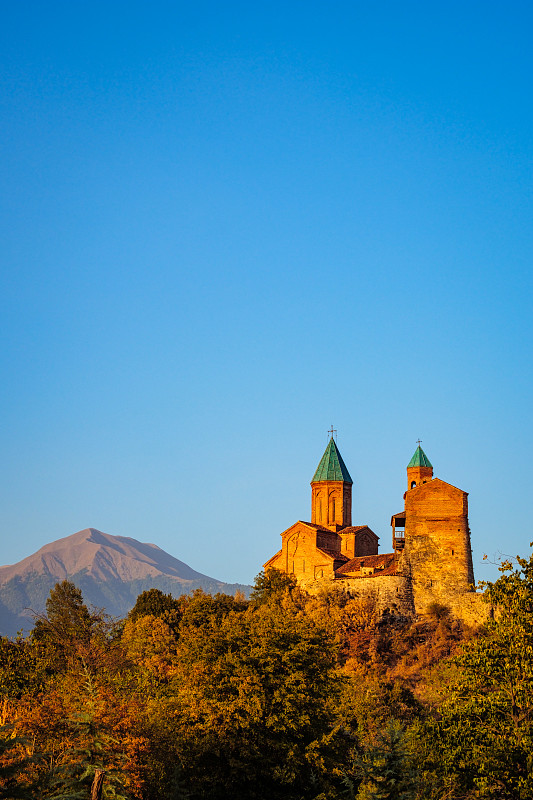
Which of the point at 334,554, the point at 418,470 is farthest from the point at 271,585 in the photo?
the point at 418,470

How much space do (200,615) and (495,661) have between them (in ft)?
132

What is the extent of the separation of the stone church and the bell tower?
642 cm

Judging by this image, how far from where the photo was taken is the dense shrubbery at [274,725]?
25938mm

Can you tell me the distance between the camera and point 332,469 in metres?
87.5

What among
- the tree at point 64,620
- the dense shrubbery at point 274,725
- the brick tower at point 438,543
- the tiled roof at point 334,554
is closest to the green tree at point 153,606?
the tree at point 64,620

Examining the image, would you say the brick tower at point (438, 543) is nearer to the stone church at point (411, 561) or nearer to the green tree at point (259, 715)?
the stone church at point (411, 561)

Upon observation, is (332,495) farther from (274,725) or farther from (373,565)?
(274,725)

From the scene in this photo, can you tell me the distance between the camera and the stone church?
67869mm

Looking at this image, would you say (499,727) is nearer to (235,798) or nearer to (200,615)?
(235,798)

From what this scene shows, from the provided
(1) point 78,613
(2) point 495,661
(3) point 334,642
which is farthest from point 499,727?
(1) point 78,613

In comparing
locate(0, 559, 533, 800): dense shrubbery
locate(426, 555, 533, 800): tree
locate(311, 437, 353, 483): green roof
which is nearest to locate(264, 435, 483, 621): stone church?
locate(311, 437, 353, 483): green roof

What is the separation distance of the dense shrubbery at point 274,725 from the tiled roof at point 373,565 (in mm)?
19869

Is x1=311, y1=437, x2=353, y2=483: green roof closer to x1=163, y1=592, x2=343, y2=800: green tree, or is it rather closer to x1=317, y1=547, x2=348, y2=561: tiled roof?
x1=317, y1=547, x2=348, y2=561: tiled roof

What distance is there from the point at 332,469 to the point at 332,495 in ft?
8.56
